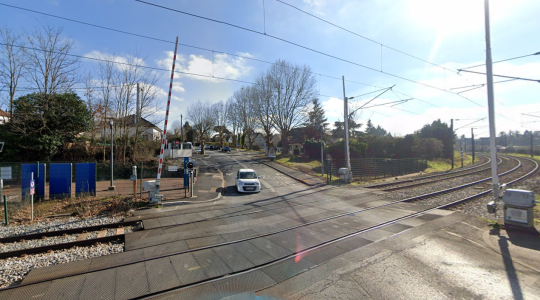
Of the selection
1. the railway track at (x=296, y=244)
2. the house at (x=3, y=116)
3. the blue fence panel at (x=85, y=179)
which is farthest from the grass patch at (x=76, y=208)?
the house at (x=3, y=116)

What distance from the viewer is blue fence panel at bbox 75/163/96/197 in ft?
43.6

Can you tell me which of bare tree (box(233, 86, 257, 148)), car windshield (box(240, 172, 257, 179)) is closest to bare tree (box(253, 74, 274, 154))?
bare tree (box(233, 86, 257, 148))

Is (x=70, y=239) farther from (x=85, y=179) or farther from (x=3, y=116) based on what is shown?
(x=3, y=116)

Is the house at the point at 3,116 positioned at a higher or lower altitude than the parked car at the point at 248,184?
higher

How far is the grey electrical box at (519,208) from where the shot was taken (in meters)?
7.27

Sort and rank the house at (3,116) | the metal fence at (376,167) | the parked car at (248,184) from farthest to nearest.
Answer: the metal fence at (376,167) → the house at (3,116) → the parked car at (248,184)

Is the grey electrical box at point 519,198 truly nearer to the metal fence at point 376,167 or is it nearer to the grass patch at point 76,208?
the grass patch at point 76,208

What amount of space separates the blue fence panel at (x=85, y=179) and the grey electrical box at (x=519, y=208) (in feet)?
60.9

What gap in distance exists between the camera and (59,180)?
12742 mm

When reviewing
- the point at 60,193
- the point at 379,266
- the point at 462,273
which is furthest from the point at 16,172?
the point at 462,273

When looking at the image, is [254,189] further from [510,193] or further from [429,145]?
[429,145]

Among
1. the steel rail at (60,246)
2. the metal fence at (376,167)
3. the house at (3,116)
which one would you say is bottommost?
the steel rail at (60,246)

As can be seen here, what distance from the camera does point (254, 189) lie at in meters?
16.2

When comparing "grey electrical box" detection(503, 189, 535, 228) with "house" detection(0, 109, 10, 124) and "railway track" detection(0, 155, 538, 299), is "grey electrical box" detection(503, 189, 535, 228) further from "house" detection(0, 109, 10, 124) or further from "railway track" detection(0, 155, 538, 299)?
"house" detection(0, 109, 10, 124)
